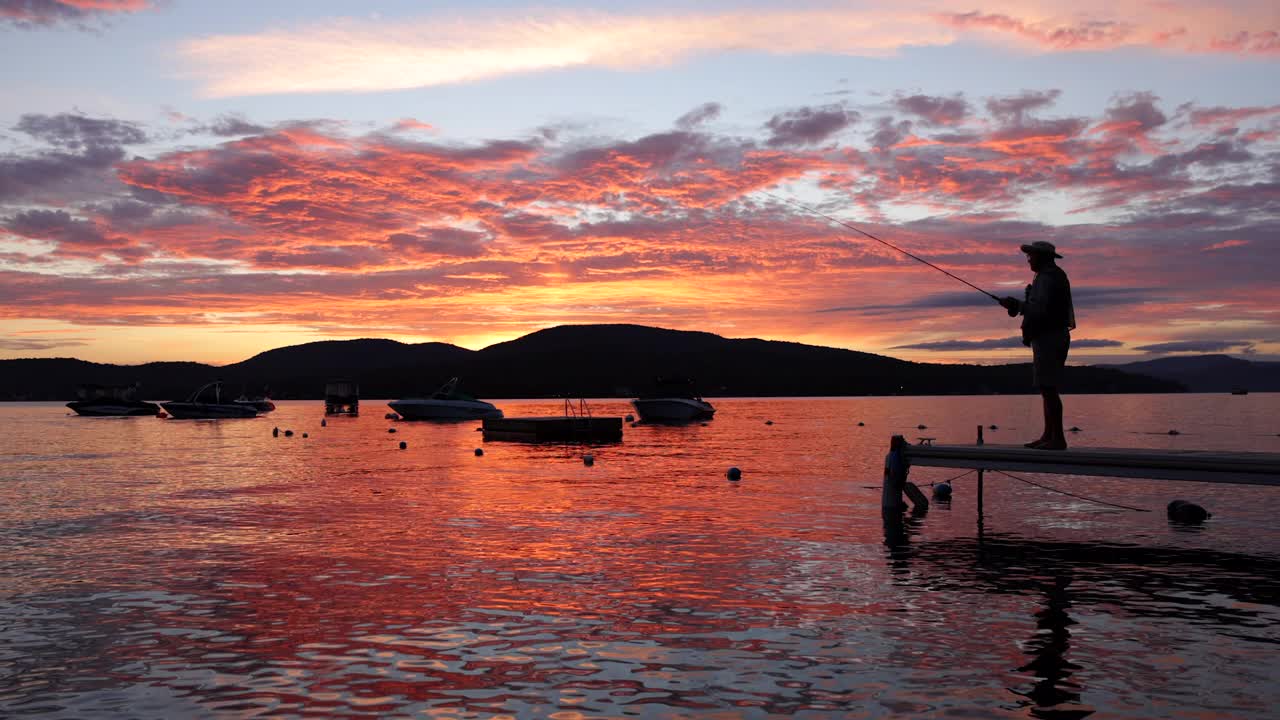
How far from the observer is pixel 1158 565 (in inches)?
746

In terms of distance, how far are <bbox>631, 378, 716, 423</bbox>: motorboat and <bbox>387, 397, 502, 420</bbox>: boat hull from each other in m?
16.6

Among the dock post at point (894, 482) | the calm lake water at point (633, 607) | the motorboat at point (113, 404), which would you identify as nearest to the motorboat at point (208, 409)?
the motorboat at point (113, 404)

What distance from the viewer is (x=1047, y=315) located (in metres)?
19.9

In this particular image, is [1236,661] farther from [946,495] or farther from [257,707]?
[946,495]

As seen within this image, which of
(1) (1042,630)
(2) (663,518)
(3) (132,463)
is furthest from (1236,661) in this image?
(3) (132,463)

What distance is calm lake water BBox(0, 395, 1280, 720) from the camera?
10.4m

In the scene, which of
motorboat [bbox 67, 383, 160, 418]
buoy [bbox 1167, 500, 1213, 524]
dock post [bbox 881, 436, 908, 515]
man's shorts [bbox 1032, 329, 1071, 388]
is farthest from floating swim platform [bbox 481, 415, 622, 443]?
motorboat [bbox 67, 383, 160, 418]

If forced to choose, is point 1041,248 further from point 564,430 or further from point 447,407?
point 447,407

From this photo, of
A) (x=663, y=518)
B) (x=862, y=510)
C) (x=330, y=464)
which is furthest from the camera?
(x=330, y=464)

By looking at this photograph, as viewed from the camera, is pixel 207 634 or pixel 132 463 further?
pixel 132 463

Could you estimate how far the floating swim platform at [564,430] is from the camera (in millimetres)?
73062

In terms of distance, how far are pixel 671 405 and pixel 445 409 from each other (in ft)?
87.6

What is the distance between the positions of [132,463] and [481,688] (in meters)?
50.5

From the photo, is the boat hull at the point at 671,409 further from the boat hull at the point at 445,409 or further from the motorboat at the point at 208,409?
the motorboat at the point at 208,409
